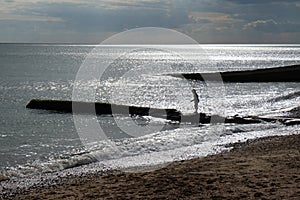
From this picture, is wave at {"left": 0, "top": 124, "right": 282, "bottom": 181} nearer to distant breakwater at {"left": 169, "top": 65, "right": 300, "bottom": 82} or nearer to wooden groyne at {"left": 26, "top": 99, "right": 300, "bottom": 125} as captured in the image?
wooden groyne at {"left": 26, "top": 99, "right": 300, "bottom": 125}

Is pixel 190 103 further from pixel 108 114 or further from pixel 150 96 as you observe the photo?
pixel 108 114

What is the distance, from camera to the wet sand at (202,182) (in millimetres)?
9844

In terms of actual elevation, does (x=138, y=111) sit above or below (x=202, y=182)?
below

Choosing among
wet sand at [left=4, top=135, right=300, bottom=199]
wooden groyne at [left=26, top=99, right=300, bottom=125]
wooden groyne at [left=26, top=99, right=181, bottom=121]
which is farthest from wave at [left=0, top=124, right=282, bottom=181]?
wooden groyne at [left=26, top=99, right=181, bottom=121]

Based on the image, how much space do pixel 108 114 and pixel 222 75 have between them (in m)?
34.7

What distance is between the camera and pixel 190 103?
40344 mm

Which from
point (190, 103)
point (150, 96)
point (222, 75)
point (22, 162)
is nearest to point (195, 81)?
point (222, 75)

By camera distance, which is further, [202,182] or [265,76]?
[265,76]

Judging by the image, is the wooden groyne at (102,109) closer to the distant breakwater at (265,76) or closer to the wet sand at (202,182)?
the wet sand at (202,182)

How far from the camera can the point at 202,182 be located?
1080 cm

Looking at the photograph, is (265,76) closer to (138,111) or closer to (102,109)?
(138,111)

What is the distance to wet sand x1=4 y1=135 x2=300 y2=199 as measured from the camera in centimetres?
984

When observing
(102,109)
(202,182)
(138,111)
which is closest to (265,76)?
(138,111)

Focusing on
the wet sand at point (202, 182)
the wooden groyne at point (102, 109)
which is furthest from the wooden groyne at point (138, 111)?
the wet sand at point (202, 182)
